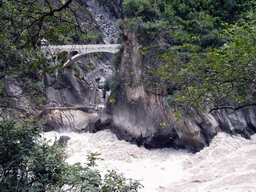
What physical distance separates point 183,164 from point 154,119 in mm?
2808

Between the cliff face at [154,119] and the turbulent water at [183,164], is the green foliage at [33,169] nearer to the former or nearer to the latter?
the turbulent water at [183,164]

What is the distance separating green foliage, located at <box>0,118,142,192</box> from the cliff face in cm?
648

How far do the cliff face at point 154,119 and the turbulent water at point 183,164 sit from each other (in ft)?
1.58

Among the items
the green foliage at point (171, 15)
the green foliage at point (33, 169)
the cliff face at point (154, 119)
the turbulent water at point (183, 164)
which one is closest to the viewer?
the green foliage at point (33, 169)

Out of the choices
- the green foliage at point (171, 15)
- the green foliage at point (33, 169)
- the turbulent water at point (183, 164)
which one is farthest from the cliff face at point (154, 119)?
the green foliage at point (33, 169)

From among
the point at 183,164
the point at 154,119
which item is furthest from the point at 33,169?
the point at 154,119

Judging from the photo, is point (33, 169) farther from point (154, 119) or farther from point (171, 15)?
point (171, 15)

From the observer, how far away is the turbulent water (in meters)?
6.03

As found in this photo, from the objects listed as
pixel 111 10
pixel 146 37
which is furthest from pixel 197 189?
pixel 111 10

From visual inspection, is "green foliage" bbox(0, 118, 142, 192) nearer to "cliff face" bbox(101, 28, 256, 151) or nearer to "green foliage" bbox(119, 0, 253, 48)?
"cliff face" bbox(101, 28, 256, 151)

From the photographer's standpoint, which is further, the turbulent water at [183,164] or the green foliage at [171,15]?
the green foliage at [171,15]

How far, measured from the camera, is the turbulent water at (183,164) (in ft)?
19.8

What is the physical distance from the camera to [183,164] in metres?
8.62

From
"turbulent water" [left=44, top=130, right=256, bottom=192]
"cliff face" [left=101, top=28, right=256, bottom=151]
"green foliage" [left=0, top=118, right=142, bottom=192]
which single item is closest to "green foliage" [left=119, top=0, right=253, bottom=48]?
"cliff face" [left=101, top=28, right=256, bottom=151]
